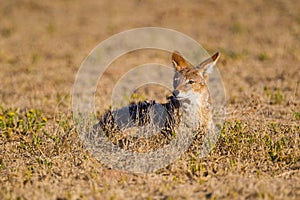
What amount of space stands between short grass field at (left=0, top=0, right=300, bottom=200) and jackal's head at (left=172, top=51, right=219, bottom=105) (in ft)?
2.10

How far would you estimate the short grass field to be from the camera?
476cm

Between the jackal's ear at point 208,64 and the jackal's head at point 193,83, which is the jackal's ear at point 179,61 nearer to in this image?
the jackal's head at point 193,83

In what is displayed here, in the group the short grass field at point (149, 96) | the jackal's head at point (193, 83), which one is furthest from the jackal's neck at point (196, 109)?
the short grass field at point (149, 96)

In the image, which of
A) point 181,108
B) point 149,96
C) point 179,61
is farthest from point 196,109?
point 149,96

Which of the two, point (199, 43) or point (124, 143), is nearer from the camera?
point (124, 143)

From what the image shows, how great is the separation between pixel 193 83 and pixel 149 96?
103 inches

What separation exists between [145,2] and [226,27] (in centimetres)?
439

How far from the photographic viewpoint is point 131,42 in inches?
555

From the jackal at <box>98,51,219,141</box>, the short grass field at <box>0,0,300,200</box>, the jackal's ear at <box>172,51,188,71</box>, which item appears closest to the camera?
the short grass field at <box>0,0,300,200</box>

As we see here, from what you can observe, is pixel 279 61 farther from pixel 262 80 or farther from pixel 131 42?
pixel 131 42

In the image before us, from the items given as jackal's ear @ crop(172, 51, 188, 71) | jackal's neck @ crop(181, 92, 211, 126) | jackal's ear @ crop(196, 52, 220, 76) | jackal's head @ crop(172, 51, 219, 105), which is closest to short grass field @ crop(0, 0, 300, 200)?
jackal's neck @ crop(181, 92, 211, 126)

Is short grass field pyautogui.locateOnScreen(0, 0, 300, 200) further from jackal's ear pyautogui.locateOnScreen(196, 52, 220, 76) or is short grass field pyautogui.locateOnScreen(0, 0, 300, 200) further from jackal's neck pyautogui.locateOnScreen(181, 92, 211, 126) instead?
jackal's ear pyautogui.locateOnScreen(196, 52, 220, 76)

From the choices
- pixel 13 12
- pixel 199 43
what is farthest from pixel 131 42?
pixel 13 12

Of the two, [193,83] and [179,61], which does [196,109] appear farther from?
[179,61]
